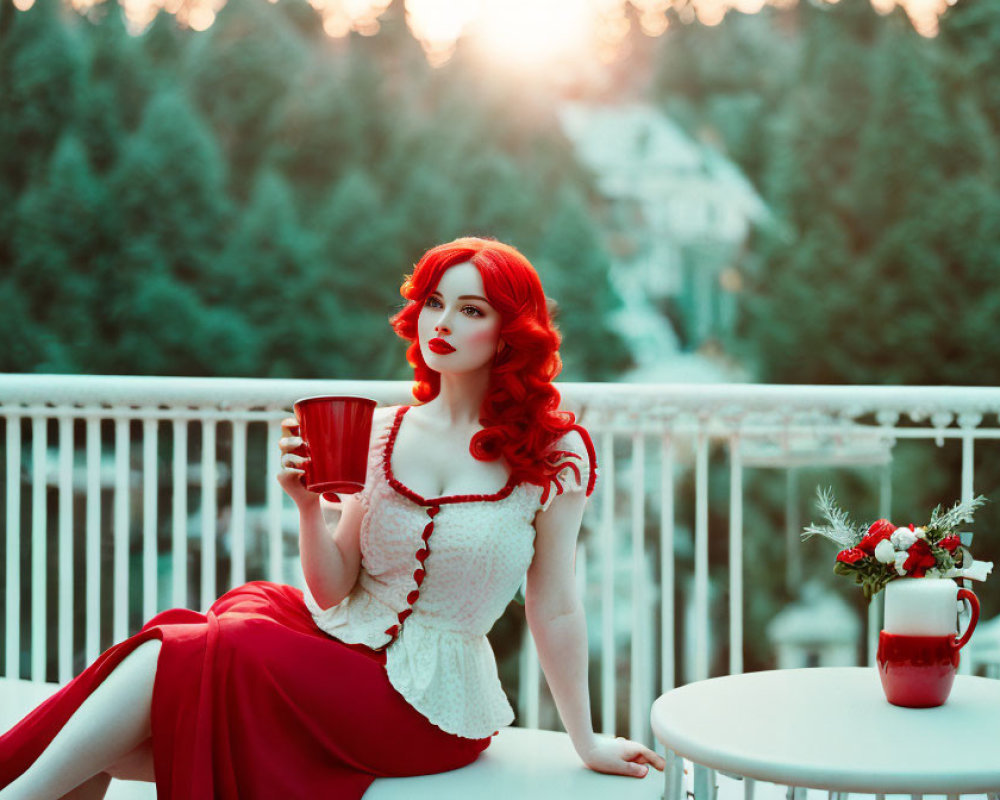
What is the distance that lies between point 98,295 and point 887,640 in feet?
39.4

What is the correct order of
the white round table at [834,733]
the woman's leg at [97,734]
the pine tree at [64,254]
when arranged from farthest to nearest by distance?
the pine tree at [64,254] → the woman's leg at [97,734] → the white round table at [834,733]

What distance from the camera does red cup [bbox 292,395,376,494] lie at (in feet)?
4.17

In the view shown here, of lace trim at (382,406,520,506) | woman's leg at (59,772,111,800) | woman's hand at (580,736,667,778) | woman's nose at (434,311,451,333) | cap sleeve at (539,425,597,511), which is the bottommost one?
woman's leg at (59,772,111,800)

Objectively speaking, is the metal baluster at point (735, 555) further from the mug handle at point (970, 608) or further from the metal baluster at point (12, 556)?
the metal baluster at point (12, 556)

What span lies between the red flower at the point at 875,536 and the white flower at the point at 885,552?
0.05ft

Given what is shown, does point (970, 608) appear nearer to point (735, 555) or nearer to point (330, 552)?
point (735, 555)

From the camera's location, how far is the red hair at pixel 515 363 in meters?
1.54

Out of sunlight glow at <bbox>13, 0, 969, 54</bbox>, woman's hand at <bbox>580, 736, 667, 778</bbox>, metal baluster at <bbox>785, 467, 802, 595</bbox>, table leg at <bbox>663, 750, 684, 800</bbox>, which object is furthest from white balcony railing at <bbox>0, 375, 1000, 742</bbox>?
sunlight glow at <bbox>13, 0, 969, 54</bbox>

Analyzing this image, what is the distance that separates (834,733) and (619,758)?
0.32m

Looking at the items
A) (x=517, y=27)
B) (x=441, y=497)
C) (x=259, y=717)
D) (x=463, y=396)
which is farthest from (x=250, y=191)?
(x=259, y=717)

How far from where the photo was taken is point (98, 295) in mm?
12148

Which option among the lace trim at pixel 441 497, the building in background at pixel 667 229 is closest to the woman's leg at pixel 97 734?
the lace trim at pixel 441 497

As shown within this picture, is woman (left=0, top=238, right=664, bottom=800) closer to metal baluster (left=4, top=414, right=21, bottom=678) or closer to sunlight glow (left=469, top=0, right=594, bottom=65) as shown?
metal baluster (left=4, top=414, right=21, bottom=678)

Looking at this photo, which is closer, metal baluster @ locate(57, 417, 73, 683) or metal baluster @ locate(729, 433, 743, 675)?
metal baluster @ locate(729, 433, 743, 675)
